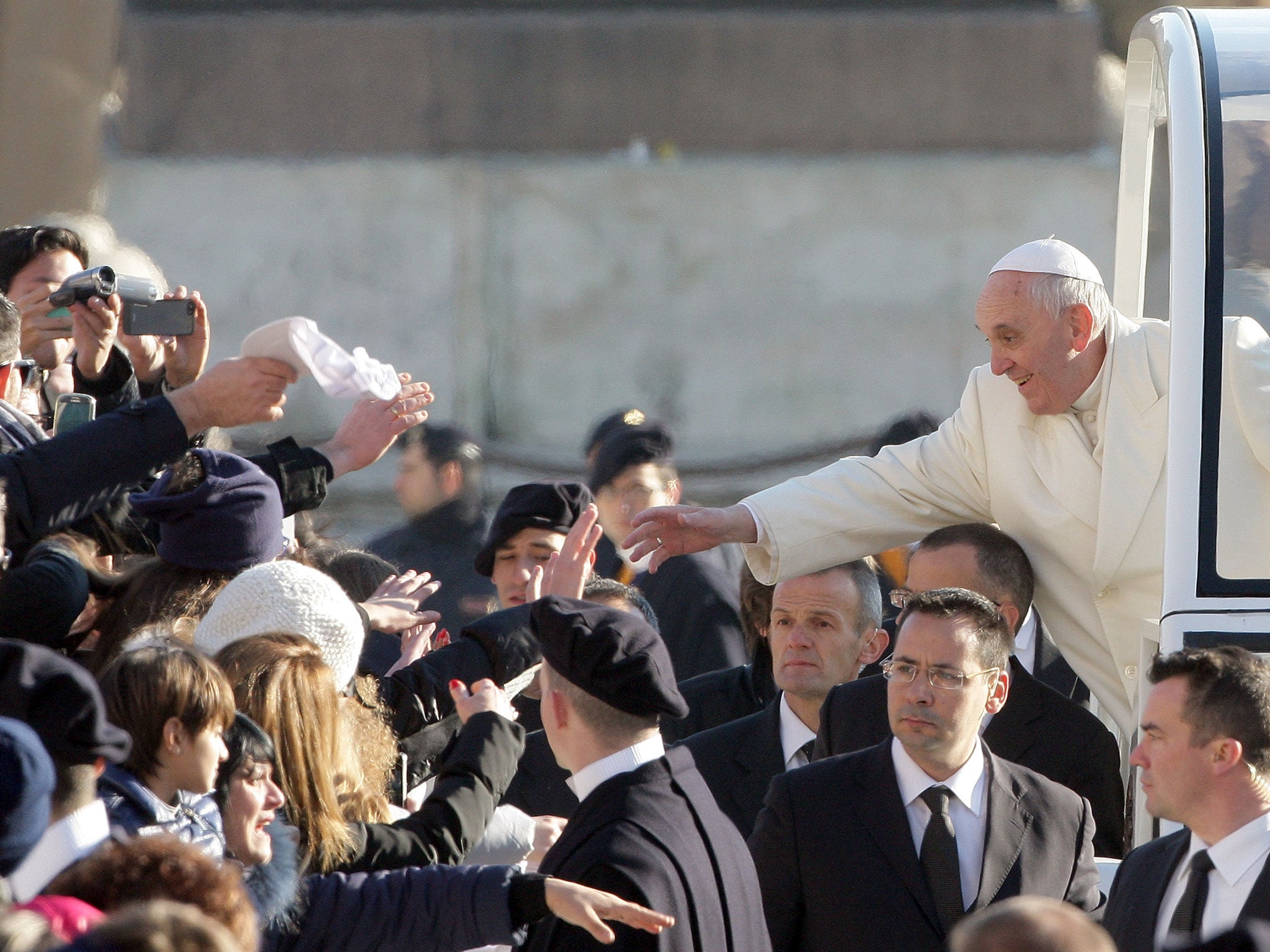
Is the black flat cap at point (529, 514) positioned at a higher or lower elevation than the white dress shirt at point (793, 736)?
higher

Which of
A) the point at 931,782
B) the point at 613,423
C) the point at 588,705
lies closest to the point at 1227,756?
the point at 931,782

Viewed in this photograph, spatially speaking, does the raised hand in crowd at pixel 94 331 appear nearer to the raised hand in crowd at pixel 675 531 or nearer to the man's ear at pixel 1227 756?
the raised hand in crowd at pixel 675 531

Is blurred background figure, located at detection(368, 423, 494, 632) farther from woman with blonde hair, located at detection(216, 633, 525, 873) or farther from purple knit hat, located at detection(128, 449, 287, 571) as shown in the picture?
woman with blonde hair, located at detection(216, 633, 525, 873)

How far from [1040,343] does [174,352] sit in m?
1.97

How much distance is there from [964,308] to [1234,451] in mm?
6747

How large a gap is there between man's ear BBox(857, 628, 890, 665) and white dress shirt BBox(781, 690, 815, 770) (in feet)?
0.81

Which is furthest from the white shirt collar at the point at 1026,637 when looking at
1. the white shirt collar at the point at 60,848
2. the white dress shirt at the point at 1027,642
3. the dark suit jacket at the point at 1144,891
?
the white shirt collar at the point at 60,848

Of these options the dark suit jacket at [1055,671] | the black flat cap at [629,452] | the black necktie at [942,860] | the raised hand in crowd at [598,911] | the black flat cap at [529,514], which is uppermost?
the black flat cap at [629,452]

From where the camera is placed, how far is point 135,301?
393cm

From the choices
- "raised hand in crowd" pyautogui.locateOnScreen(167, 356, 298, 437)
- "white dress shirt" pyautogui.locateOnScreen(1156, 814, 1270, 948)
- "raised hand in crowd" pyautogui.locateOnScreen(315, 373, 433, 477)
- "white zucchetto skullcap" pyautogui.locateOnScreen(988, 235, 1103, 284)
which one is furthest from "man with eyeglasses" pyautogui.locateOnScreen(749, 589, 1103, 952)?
"raised hand in crowd" pyautogui.locateOnScreen(167, 356, 298, 437)

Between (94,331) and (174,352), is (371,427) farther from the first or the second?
(174,352)

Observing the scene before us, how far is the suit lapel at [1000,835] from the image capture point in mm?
3293

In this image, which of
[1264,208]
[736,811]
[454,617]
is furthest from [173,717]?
[454,617]

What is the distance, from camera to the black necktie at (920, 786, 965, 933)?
129 inches
